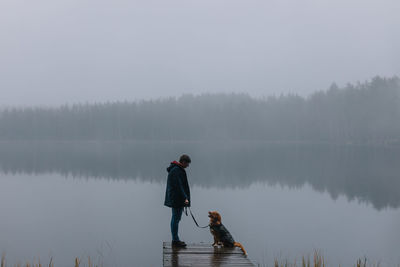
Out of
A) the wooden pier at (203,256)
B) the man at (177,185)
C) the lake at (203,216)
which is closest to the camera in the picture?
the wooden pier at (203,256)

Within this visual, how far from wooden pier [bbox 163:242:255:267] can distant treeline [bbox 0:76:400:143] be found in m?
87.9

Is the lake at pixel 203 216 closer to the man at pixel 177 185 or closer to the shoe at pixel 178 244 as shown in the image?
the shoe at pixel 178 244

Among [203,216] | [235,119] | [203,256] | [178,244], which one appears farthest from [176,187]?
[235,119]

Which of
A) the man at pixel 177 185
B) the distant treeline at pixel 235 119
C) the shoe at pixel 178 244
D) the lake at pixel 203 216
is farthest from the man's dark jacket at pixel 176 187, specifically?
the distant treeline at pixel 235 119

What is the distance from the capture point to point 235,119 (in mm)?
125250

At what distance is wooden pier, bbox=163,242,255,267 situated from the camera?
756 centimetres

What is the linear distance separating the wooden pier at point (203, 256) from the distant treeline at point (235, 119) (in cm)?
8791

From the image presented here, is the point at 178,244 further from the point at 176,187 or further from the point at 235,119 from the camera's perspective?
the point at 235,119

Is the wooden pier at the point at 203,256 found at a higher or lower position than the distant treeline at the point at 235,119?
lower

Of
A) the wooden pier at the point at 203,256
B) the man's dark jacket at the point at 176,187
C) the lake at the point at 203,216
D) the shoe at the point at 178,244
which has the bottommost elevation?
the lake at the point at 203,216

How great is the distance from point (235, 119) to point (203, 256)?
118 metres

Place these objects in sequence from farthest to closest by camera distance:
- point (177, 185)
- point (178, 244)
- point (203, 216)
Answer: point (203, 216) < point (178, 244) < point (177, 185)

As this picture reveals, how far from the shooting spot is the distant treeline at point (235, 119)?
9050 centimetres

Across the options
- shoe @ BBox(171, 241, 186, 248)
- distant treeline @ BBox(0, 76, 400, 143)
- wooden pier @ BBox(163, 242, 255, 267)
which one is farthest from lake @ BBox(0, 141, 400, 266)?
distant treeline @ BBox(0, 76, 400, 143)
